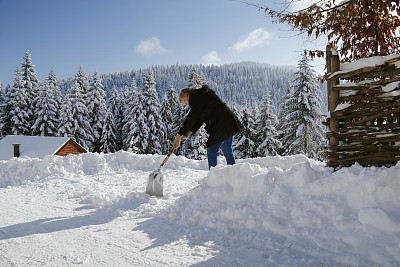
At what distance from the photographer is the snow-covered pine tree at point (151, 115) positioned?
93.1 ft

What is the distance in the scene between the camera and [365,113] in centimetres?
321

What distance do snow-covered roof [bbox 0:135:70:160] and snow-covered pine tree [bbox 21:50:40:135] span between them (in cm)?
842

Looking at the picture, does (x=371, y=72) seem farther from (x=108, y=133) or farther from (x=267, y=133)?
(x=108, y=133)

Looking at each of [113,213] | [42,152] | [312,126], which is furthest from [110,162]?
[312,126]

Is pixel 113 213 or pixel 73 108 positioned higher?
pixel 73 108

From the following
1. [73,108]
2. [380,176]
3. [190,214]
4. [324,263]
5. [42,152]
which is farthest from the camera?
[73,108]

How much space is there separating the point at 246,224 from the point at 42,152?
76.2 feet

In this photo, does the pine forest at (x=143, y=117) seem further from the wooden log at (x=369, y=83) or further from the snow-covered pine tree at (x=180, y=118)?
the wooden log at (x=369, y=83)

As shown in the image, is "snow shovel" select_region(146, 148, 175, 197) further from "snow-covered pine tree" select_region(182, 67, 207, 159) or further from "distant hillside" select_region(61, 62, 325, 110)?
"distant hillside" select_region(61, 62, 325, 110)

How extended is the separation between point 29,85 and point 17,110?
12.5 ft

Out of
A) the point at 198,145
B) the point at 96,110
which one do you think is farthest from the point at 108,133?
the point at 198,145

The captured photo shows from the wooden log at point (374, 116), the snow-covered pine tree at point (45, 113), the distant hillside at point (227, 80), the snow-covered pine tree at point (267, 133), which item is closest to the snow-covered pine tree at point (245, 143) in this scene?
the snow-covered pine tree at point (267, 133)

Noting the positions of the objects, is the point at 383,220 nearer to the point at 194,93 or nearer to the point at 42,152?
the point at 194,93

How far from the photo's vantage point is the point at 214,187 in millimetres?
3811
